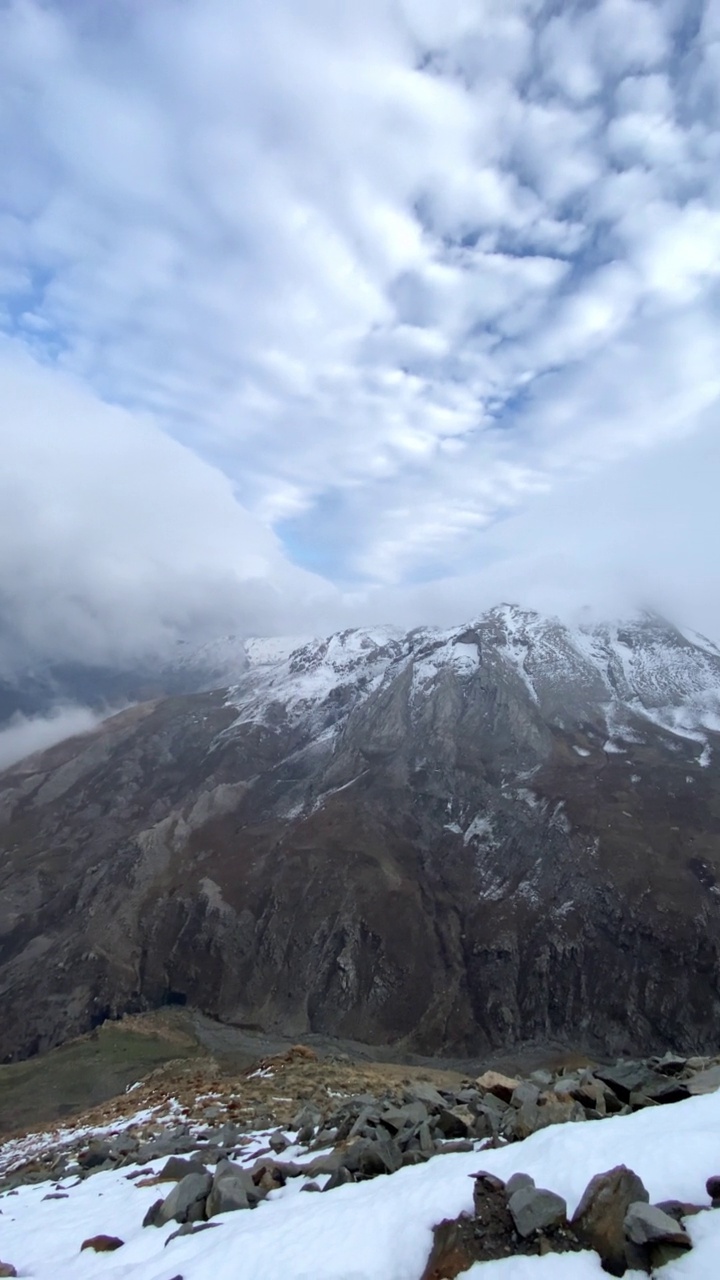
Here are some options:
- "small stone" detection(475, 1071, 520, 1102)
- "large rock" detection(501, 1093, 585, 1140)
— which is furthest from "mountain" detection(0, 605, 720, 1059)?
"large rock" detection(501, 1093, 585, 1140)

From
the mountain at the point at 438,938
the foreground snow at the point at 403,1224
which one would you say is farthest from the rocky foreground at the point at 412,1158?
the mountain at the point at 438,938

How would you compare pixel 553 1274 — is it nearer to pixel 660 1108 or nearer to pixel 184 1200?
pixel 660 1108

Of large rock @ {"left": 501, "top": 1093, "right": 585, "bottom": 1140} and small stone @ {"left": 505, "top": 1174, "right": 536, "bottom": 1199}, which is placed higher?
small stone @ {"left": 505, "top": 1174, "right": 536, "bottom": 1199}

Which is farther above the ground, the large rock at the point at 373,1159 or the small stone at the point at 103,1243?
the large rock at the point at 373,1159

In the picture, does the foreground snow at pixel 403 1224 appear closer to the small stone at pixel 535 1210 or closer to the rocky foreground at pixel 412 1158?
the rocky foreground at pixel 412 1158

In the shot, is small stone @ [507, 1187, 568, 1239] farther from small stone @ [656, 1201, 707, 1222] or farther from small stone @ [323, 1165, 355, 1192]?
small stone @ [323, 1165, 355, 1192]

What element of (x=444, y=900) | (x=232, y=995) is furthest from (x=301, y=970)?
(x=444, y=900)
